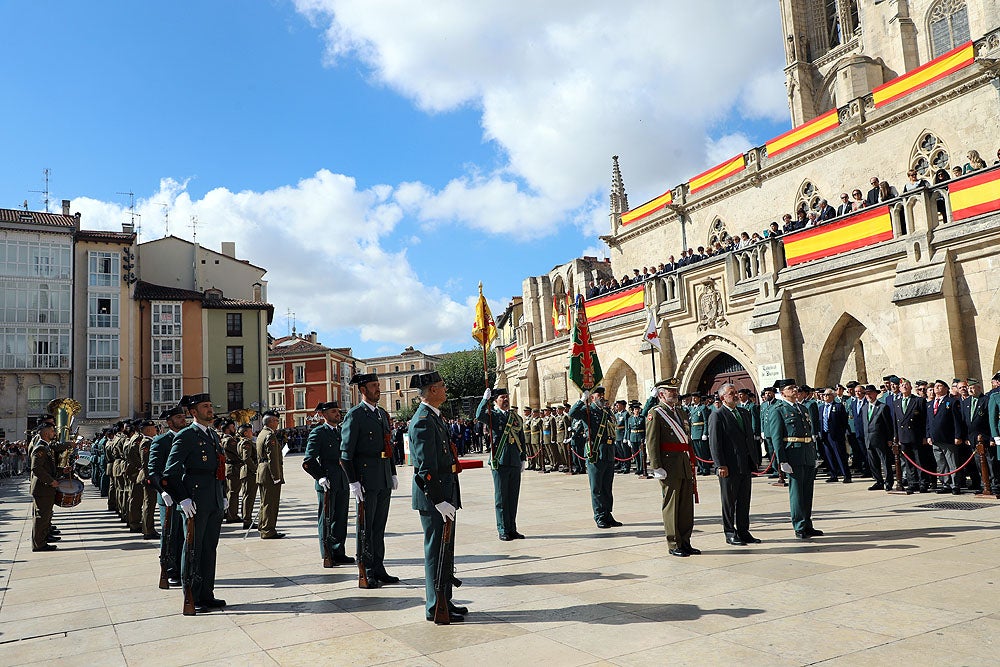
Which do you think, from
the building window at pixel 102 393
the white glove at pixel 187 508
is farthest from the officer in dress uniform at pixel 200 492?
the building window at pixel 102 393

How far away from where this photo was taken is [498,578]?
6.61 meters

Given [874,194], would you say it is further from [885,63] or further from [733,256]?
[885,63]

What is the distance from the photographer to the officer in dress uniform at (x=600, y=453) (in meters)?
9.32

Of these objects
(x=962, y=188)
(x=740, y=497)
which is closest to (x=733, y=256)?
(x=962, y=188)

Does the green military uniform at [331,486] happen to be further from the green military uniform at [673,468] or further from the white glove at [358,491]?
the green military uniform at [673,468]

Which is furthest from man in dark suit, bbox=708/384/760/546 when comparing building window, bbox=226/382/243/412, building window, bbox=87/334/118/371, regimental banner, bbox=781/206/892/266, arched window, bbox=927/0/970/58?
building window, bbox=226/382/243/412

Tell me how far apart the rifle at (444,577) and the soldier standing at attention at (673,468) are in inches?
112

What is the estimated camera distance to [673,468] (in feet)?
25.3

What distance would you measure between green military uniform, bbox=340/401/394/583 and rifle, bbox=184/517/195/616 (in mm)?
1419

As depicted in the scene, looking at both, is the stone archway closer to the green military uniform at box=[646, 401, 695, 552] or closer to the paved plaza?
the paved plaza

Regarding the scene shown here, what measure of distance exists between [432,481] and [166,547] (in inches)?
123

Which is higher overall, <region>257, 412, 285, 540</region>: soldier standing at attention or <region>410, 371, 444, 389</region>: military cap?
<region>410, 371, 444, 389</region>: military cap

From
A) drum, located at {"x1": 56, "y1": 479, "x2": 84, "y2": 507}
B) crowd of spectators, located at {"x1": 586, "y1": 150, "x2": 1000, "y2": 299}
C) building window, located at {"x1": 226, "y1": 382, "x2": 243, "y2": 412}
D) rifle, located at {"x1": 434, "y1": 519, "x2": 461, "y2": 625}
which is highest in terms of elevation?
crowd of spectators, located at {"x1": 586, "y1": 150, "x2": 1000, "y2": 299}

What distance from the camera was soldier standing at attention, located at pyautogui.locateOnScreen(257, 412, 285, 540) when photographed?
33.2 ft
